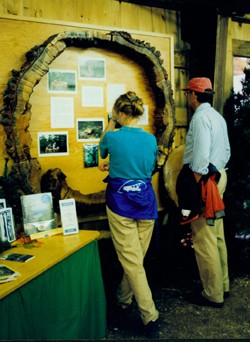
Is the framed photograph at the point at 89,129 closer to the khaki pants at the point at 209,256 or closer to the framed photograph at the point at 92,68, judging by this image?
the framed photograph at the point at 92,68

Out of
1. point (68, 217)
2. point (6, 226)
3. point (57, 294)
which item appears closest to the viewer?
point (57, 294)

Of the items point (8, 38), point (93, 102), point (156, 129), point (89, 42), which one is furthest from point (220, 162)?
point (8, 38)

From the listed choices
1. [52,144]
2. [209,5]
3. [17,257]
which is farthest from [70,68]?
[17,257]

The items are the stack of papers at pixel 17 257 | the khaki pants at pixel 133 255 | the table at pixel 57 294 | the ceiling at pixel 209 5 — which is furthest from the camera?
the ceiling at pixel 209 5

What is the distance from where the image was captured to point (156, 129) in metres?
4.80

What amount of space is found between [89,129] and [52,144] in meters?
0.45

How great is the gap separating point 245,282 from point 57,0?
354 centimetres

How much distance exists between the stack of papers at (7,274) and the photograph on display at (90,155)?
2080mm

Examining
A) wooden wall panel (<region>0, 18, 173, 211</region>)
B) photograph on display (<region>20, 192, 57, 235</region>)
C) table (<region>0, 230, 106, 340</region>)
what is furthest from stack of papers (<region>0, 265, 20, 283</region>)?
wooden wall panel (<region>0, 18, 173, 211</region>)

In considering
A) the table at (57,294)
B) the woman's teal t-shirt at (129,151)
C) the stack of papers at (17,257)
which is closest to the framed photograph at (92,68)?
the woman's teal t-shirt at (129,151)

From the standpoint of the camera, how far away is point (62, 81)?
13.8 ft

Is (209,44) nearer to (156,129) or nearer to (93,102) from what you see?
(156,129)

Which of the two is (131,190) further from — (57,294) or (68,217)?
(57,294)

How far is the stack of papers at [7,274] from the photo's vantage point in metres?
2.26
